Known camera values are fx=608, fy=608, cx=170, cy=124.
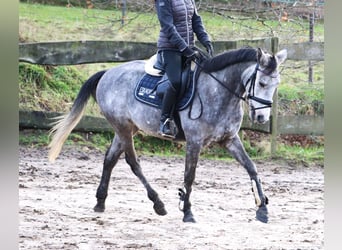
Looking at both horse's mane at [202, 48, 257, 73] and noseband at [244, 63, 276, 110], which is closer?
noseband at [244, 63, 276, 110]

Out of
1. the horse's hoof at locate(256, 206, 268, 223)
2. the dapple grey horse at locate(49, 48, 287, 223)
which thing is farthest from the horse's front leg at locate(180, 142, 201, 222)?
the horse's hoof at locate(256, 206, 268, 223)

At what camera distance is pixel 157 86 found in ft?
10.3

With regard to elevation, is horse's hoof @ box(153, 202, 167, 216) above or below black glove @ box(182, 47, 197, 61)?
below

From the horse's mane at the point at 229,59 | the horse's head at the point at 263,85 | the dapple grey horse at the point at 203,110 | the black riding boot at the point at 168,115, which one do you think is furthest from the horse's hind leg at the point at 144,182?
the horse's head at the point at 263,85

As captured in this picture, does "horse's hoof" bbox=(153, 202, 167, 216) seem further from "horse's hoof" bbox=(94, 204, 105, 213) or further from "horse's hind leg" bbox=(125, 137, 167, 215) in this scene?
"horse's hoof" bbox=(94, 204, 105, 213)

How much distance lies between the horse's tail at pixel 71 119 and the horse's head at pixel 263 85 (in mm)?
1058

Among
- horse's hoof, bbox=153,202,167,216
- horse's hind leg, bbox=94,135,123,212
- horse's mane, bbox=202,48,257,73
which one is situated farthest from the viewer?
horse's hind leg, bbox=94,135,123,212

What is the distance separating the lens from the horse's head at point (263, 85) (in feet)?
9.31

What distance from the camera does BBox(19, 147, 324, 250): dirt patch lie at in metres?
2.99

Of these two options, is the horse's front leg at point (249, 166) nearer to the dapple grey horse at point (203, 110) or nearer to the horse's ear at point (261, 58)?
the dapple grey horse at point (203, 110)

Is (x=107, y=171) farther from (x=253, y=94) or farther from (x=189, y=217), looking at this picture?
(x=253, y=94)

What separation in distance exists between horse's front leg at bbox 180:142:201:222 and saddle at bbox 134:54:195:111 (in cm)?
22

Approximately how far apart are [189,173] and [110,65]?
1435mm

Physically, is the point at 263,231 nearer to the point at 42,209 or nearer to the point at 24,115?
the point at 42,209
